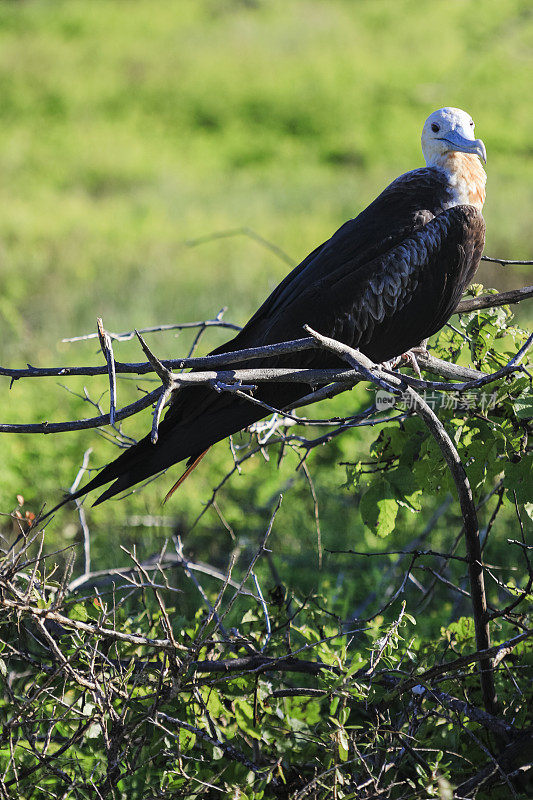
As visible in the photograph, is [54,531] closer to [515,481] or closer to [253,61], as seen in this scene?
[515,481]

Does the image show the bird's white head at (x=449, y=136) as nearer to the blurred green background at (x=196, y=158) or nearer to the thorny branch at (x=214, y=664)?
the thorny branch at (x=214, y=664)

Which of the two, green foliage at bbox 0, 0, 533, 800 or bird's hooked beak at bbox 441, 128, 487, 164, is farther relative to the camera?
bird's hooked beak at bbox 441, 128, 487, 164

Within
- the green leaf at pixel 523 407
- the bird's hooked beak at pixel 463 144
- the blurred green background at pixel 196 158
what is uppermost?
the blurred green background at pixel 196 158

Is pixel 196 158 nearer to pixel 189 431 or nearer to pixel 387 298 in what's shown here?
pixel 387 298

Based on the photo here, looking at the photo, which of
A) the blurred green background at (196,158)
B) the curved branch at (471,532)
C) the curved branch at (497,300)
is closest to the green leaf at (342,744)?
the curved branch at (471,532)

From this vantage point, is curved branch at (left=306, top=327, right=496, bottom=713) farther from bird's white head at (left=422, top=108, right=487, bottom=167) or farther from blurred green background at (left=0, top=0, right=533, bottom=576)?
blurred green background at (left=0, top=0, right=533, bottom=576)

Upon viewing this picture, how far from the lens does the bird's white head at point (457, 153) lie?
2.18 metres

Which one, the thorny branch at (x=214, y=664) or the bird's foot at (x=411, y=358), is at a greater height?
the bird's foot at (x=411, y=358)

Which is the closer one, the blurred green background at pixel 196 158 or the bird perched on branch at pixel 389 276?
the bird perched on branch at pixel 389 276

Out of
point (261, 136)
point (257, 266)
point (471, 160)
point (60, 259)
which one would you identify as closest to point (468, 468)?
point (471, 160)

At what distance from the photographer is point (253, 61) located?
14.5m

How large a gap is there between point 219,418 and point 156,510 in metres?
2.04

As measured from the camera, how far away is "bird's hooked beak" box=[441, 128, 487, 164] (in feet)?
7.03

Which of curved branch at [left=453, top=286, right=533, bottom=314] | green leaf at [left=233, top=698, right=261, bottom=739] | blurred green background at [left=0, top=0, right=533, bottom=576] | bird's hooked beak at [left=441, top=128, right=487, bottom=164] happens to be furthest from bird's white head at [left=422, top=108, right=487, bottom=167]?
blurred green background at [left=0, top=0, right=533, bottom=576]
